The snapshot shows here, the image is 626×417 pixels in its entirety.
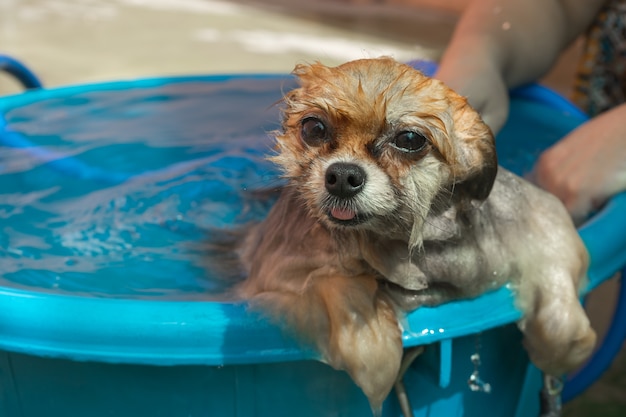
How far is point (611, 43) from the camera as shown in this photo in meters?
2.31

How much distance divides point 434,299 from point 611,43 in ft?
4.64

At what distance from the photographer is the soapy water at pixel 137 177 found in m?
1.55

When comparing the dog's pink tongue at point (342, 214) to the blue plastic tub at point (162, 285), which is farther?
the blue plastic tub at point (162, 285)

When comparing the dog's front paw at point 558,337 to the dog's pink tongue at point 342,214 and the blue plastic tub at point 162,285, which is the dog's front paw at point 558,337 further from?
the dog's pink tongue at point 342,214

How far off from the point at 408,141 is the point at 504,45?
45.7 inches

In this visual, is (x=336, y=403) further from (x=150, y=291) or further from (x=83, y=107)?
(x=83, y=107)

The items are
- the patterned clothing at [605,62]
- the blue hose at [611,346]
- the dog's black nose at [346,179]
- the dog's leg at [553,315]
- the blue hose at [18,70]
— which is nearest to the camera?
the dog's black nose at [346,179]

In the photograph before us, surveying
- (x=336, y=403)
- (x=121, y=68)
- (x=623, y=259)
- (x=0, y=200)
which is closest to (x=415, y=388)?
(x=336, y=403)

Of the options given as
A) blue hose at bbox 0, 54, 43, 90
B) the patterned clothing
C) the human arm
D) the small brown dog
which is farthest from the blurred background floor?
the small brown dog

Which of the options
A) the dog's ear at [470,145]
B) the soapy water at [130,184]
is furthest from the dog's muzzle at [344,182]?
the soapy water at [130,184]

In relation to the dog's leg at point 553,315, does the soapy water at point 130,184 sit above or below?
above

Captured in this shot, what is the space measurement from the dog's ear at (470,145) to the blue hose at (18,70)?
69.7 inches

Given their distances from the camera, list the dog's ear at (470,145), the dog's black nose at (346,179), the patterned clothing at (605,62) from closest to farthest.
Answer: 1. the dog's black nose at (346,179)
2. the dog's ear at (470,145)
3. the patterned clothing at (605,62)

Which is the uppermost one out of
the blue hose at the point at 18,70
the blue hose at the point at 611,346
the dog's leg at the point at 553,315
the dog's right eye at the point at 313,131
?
the blue hose at the point at 18,70
